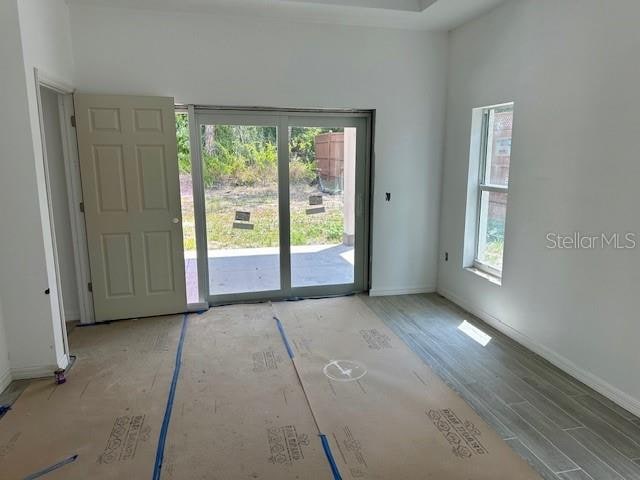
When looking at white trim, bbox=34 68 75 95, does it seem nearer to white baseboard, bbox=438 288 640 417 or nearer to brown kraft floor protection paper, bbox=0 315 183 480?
brown kraft floor protection paper, bbox=0 315 183 480

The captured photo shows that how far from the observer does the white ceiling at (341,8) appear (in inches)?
141

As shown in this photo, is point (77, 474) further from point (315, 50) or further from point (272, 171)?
point (315, 50)

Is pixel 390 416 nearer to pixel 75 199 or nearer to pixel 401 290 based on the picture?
pixel 401 290

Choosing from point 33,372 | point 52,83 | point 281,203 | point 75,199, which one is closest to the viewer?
point 33,372

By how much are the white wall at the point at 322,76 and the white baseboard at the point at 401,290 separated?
0.05 ft

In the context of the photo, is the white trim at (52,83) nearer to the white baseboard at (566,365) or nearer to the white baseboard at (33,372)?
the white baseboard at (33,372)

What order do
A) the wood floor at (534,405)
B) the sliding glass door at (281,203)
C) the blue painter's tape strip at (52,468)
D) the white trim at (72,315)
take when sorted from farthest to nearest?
the sliding glass door at (281,203)
the white trim at (72,315)
the wood floor at (534,405)
the blue painter's tape strip at (52,468)

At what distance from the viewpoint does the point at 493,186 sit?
3.96 m

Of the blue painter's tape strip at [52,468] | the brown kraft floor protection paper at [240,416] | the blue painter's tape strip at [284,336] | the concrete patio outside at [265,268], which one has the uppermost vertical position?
the concrete patio outside at [265,268]

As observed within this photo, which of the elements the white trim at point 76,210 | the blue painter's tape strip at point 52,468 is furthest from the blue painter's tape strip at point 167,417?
the white trim at point 76,210

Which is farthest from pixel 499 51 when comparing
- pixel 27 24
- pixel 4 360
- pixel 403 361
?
pixel 4 360

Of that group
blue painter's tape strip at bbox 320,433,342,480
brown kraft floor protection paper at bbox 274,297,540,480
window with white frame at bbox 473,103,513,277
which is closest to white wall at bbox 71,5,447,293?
window with white frame at bbox 473,103,513,277

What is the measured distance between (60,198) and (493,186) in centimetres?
392

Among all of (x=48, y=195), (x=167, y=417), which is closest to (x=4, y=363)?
(x=48, y=195)
